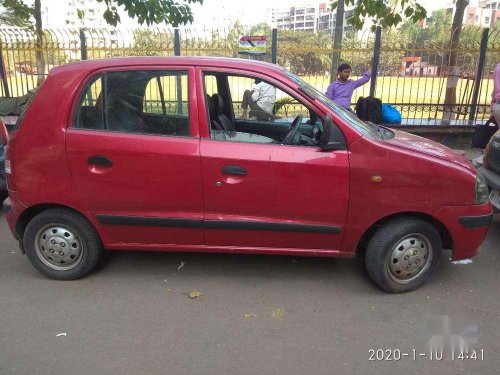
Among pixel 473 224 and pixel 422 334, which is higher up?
pixel 473 224

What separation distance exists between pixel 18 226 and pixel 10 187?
32cm

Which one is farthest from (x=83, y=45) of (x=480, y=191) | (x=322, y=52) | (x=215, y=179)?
(x=480, y=191)

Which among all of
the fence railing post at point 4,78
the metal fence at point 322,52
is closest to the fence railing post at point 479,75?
the metal fence at point 322,52

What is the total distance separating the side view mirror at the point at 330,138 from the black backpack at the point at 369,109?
16.5 feet

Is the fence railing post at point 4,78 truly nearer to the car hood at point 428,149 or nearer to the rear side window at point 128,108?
the rear side window at point 128,108

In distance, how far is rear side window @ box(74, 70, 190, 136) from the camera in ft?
A: 11.0

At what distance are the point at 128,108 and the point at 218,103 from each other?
2.70 feet

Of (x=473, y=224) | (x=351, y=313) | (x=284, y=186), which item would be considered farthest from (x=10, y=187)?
(x=473, y=224)

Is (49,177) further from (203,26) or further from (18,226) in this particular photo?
(203,26)

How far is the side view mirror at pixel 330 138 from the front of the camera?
3.14 metres

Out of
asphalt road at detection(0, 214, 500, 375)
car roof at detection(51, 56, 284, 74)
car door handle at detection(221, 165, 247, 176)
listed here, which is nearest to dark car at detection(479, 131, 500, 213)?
asphalt road at detection(0, 214, 500, 375)

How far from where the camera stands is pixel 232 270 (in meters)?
3.86

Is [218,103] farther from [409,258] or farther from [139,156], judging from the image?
[409,258]

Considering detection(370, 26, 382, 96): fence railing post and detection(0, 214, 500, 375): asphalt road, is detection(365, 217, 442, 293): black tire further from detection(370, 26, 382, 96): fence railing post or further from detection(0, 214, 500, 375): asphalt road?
detection(370, 26, 382, 96): fence railing post
